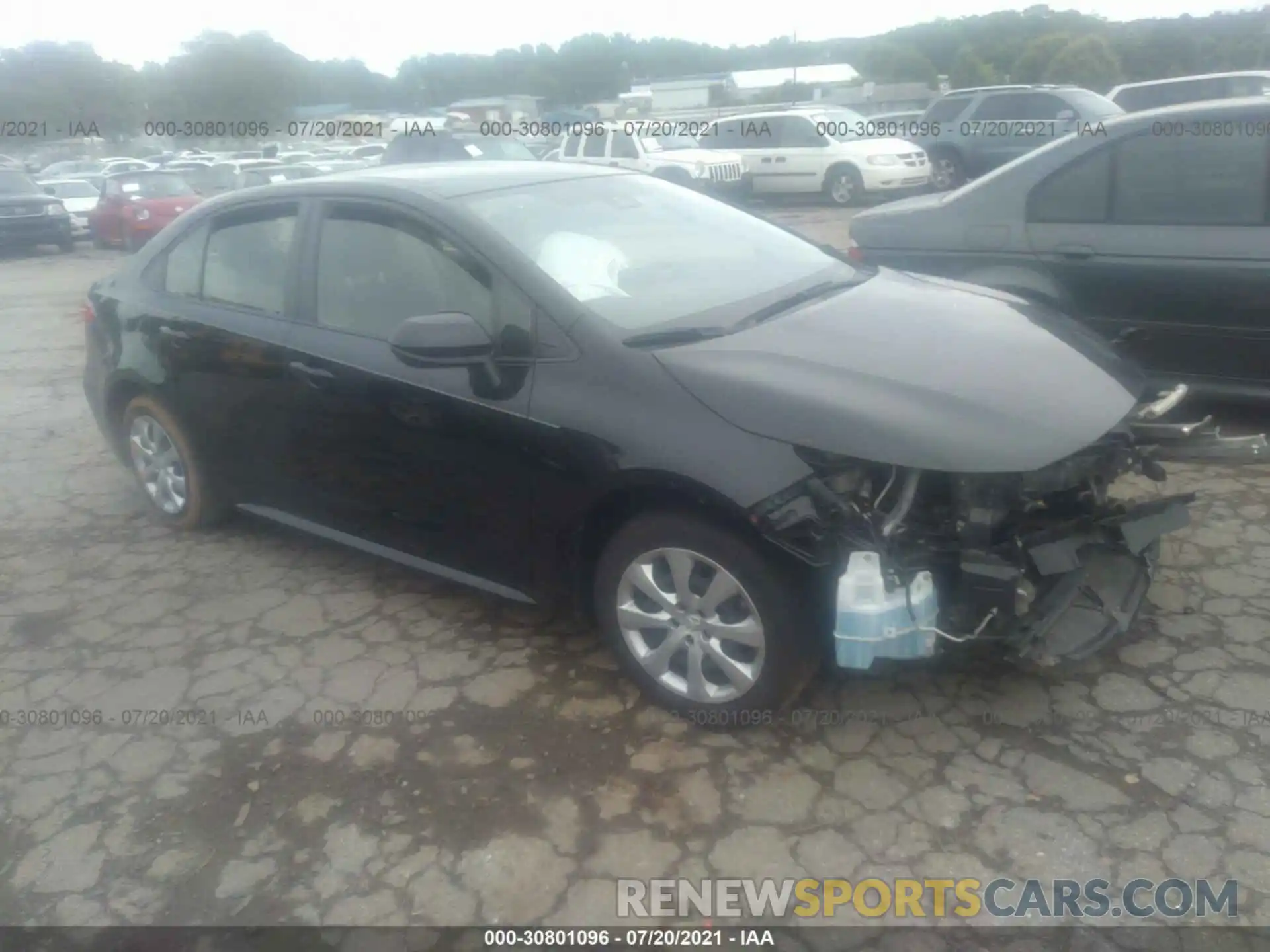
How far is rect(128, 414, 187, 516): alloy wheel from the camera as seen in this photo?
191 inches

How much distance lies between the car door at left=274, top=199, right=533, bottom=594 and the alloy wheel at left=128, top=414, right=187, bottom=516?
99 centimetres

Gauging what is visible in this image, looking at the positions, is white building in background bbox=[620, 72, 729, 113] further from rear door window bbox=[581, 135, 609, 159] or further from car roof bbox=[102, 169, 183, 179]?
car roof bbox=[102, 169, 183, 179]

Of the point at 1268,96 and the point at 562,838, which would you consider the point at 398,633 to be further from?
the point at 1268,96

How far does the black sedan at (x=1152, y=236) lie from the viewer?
4512 millimetres

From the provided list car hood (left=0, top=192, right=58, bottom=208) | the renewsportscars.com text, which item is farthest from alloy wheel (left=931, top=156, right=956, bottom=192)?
the renewsportscars.com text

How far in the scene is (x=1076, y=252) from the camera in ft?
16.0

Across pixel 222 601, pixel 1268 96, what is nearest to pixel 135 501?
pixel 222 601

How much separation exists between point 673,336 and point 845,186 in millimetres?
15627

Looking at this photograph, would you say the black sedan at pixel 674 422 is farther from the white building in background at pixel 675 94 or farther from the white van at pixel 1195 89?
the white building in background at pixel 675 94

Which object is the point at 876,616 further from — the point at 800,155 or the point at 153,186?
the point at 153,186

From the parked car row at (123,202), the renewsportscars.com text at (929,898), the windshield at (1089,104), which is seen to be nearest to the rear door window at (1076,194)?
the renewsportscars.com text at (929,898)

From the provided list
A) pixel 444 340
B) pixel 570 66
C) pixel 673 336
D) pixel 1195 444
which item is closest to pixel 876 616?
pixel 673 336

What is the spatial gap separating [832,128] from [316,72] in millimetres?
20227

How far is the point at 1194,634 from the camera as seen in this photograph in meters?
3.52
